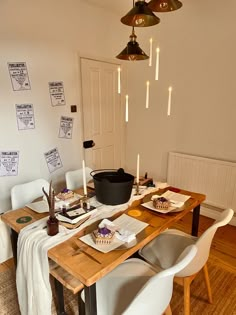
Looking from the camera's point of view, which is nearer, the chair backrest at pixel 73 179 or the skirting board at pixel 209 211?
the chair backrest at pixel 73 179

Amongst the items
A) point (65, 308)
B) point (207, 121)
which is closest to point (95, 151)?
point (207, 121)

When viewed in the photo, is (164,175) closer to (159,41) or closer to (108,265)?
(159,41)

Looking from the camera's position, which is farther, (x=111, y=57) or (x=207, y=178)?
(x=111, y=57)

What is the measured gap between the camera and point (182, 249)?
62.7 inches

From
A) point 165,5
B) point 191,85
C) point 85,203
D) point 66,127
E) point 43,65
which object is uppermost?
point 165,5

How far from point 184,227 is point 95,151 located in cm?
156

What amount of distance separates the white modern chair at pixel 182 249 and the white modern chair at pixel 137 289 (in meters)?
0.17

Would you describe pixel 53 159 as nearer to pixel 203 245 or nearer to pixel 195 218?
pixel 195 218

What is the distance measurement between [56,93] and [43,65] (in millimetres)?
326

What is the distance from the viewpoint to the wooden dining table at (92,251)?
1.07 metres

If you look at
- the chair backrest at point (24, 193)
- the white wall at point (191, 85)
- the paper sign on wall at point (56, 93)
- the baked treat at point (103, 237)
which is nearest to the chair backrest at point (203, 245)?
the baked treat at point (103, 237)

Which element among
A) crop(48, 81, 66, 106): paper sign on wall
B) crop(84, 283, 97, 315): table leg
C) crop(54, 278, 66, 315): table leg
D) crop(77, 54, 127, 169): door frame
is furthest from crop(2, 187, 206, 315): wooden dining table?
crop(77, 54, 127, 169): door frame

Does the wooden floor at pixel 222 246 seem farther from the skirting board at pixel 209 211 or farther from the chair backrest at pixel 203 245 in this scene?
the chair backrest at pixel 203 245

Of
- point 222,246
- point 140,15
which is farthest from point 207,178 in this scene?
point 140,15
